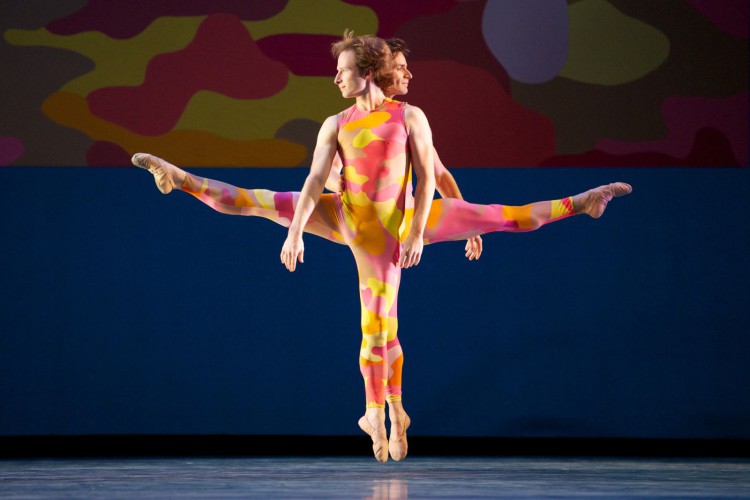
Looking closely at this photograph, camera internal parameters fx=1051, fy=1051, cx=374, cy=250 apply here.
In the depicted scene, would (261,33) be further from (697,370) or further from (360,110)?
(697,370)

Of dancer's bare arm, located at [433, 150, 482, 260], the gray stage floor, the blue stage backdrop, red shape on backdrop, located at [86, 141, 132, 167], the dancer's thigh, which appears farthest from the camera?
red shape on backdrop, located at [86, 141, 132, 167]

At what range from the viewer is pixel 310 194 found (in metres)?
4.25

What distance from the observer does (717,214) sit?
6.30 meters

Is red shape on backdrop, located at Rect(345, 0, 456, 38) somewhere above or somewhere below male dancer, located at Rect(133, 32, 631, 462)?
above

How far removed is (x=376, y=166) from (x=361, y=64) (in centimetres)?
45

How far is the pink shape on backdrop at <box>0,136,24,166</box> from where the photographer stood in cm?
640

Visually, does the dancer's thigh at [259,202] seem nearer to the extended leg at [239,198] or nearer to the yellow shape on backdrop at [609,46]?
the extended leg at [239,198]

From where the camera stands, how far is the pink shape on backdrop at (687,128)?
641cm

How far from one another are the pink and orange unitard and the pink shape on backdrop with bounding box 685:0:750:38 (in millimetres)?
2697

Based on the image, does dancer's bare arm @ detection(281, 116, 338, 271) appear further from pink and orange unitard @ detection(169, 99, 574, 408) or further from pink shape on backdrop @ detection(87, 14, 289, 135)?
pink shape on backdrop @ detection(87, 14, 289, 135)

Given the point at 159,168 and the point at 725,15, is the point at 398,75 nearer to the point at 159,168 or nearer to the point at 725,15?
the point at 159,168

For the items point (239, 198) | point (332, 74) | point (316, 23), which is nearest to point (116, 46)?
point (316, 23)

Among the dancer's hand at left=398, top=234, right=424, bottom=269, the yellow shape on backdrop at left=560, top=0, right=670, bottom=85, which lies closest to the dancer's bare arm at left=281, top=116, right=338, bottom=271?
the dancer's hand at left=398, top=234, right=424, bottom=269

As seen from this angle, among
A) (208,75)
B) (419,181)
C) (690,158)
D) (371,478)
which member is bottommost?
(371,478)
